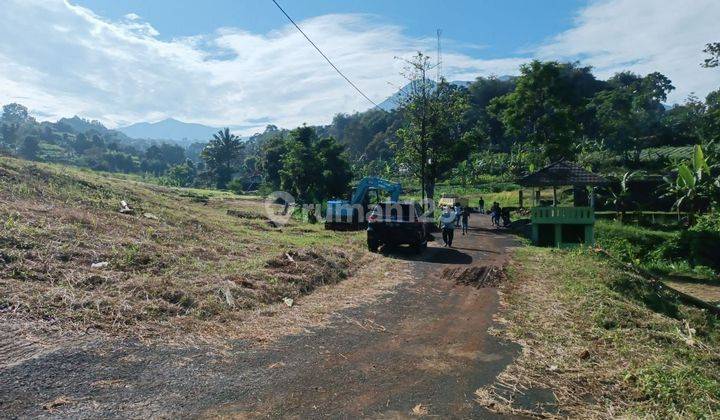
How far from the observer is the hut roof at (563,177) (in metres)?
20.1

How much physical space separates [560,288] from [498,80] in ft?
279

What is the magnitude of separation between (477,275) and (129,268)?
754 centimetres

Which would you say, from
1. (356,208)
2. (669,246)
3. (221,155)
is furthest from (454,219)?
(221,155)

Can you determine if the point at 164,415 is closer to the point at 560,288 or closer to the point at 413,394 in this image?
the point at 413,394

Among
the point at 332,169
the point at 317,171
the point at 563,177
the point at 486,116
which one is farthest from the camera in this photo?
the point at 486,116

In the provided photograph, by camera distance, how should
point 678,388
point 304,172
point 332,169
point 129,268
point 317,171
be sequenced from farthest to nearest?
point 332,169
point 317,171
point 304,172
point 129,268
point 678,388

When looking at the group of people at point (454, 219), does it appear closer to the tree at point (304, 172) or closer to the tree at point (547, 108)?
the tree at point (547, 108)

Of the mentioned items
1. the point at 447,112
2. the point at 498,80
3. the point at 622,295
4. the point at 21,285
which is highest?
the point at 498,80

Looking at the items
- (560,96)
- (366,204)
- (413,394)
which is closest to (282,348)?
(413,394)

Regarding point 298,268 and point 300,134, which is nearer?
point 298,268

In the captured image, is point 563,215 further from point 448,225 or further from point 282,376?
point 282,376

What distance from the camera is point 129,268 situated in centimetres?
877

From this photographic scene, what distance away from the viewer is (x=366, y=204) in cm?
2356

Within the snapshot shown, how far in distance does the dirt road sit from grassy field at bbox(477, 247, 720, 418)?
1.64 feet
